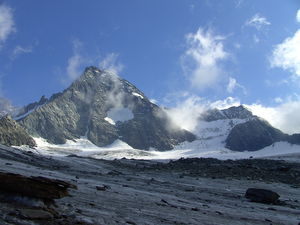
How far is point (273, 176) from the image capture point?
48.5 meters

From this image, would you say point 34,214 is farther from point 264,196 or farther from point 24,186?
point 264,196

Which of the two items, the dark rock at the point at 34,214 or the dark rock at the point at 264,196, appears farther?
the dark rock at the point at 264,196

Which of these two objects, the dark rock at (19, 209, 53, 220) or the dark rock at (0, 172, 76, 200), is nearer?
the dark rock at (19, 209, 53, 220)

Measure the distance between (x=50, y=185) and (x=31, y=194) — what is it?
91cm

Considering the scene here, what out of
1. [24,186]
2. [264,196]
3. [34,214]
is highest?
[264,196]

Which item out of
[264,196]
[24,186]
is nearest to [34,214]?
[24,186]

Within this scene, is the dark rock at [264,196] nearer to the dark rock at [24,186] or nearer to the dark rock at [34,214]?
the dark rock at [24,186]

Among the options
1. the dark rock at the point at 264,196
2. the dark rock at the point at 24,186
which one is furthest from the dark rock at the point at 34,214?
the dark rock at the point at 264,196

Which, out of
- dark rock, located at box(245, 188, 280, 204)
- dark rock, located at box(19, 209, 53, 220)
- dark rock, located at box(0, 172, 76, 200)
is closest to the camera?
dark rock, located at box(19, 209, 53, 220)

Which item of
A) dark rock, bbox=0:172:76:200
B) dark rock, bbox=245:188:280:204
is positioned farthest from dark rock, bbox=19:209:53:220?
Result: dark rock, bbox=245:188:280:204

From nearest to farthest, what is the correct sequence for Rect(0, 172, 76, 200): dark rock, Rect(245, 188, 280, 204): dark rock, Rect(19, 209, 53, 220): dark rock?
Rect(19, 209, 53, 220): dark rock
Rect(0, 172, 76, 200): dark rock
Rect(245, 188, 280, 204): dark rock

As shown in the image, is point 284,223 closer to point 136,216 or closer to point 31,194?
point 136,216

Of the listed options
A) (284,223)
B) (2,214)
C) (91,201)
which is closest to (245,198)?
Result: (284,223)

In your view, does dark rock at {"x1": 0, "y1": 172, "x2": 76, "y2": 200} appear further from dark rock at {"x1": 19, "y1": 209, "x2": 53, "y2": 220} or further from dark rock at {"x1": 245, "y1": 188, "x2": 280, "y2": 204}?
dark rock at {"x1": 245, "y1": 188, "x2": 280, "y2": 204}
